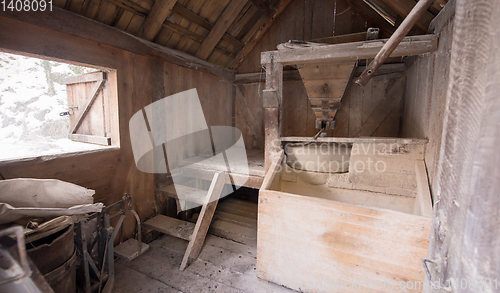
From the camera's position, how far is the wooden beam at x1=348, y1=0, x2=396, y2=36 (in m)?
3.34

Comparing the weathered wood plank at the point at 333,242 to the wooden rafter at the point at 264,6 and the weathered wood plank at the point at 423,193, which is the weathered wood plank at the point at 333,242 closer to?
the weathered wood plank at the point at 423,193

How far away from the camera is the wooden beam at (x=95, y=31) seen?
1833mm

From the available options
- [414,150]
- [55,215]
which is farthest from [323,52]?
[55,215]

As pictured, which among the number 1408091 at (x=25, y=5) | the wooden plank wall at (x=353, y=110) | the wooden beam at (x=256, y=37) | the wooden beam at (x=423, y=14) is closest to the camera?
the number 1408091 at (x=25, y=5)

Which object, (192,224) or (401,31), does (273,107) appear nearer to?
(401,31)

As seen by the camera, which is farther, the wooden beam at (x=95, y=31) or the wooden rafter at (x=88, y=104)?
the wooden rafter at (x=88, y=104)

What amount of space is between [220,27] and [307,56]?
185 centimetres

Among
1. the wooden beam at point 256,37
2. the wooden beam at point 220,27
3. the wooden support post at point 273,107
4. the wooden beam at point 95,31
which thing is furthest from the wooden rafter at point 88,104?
the wooden beam at point 256,37

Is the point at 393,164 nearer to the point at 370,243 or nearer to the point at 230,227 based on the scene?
the point at 370,243

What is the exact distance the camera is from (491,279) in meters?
0.68

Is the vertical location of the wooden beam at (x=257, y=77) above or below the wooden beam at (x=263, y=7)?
below

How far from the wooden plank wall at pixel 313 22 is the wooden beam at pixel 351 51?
1.97 metres

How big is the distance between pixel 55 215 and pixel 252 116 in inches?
144

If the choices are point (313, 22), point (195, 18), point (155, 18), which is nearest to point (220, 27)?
point (195, 18)
